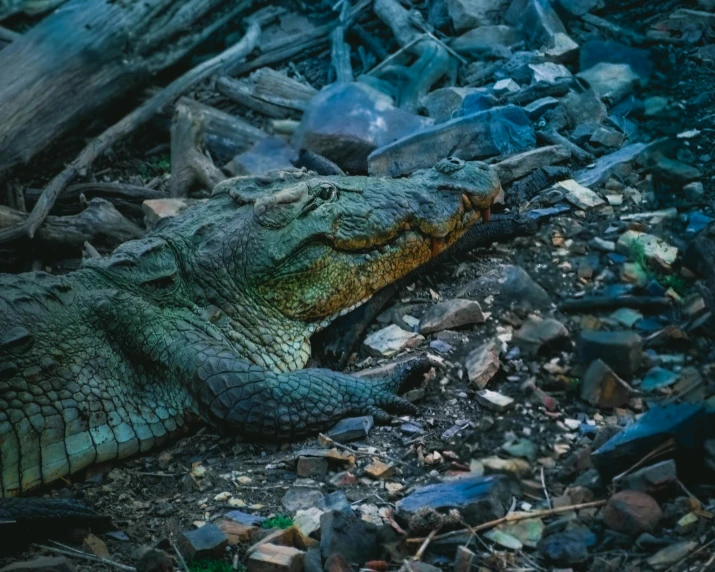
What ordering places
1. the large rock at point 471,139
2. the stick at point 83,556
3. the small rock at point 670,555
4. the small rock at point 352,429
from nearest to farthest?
the small rock at point 670,555
the stick at point 83,556
the small rock at point 352,429
the large rock at point 471,139

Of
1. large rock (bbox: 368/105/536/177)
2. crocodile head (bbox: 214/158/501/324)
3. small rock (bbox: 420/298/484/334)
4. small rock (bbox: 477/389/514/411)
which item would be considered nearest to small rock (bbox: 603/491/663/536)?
small rock (bbox: 477/389/514/411)

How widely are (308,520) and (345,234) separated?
1976mm

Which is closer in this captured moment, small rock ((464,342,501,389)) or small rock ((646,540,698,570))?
small rock ((646,540,698,570))

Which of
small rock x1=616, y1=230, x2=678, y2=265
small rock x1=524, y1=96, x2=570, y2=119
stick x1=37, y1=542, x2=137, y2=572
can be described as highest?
small rock x1=616, y1=230, x2=678, y2=265

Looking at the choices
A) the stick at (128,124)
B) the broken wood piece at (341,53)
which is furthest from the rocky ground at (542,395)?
the stick at (128,124)

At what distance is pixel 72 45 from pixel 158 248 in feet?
12.3

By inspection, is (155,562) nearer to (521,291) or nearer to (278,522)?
(278,522)

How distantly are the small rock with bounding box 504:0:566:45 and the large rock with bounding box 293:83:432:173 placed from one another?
94cm

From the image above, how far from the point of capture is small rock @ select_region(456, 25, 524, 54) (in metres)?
6.57

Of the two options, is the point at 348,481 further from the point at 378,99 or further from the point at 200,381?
the point at 378,99

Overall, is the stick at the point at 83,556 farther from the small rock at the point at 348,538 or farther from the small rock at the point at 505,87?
the small rock at the point at 505,87

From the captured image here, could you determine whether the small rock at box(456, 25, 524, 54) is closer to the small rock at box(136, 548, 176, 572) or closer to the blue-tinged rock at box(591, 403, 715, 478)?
the small rock at box(136, 548, 176, 572)

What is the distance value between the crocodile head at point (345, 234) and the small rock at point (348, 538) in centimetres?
213

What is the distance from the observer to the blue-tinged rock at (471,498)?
1921mm
